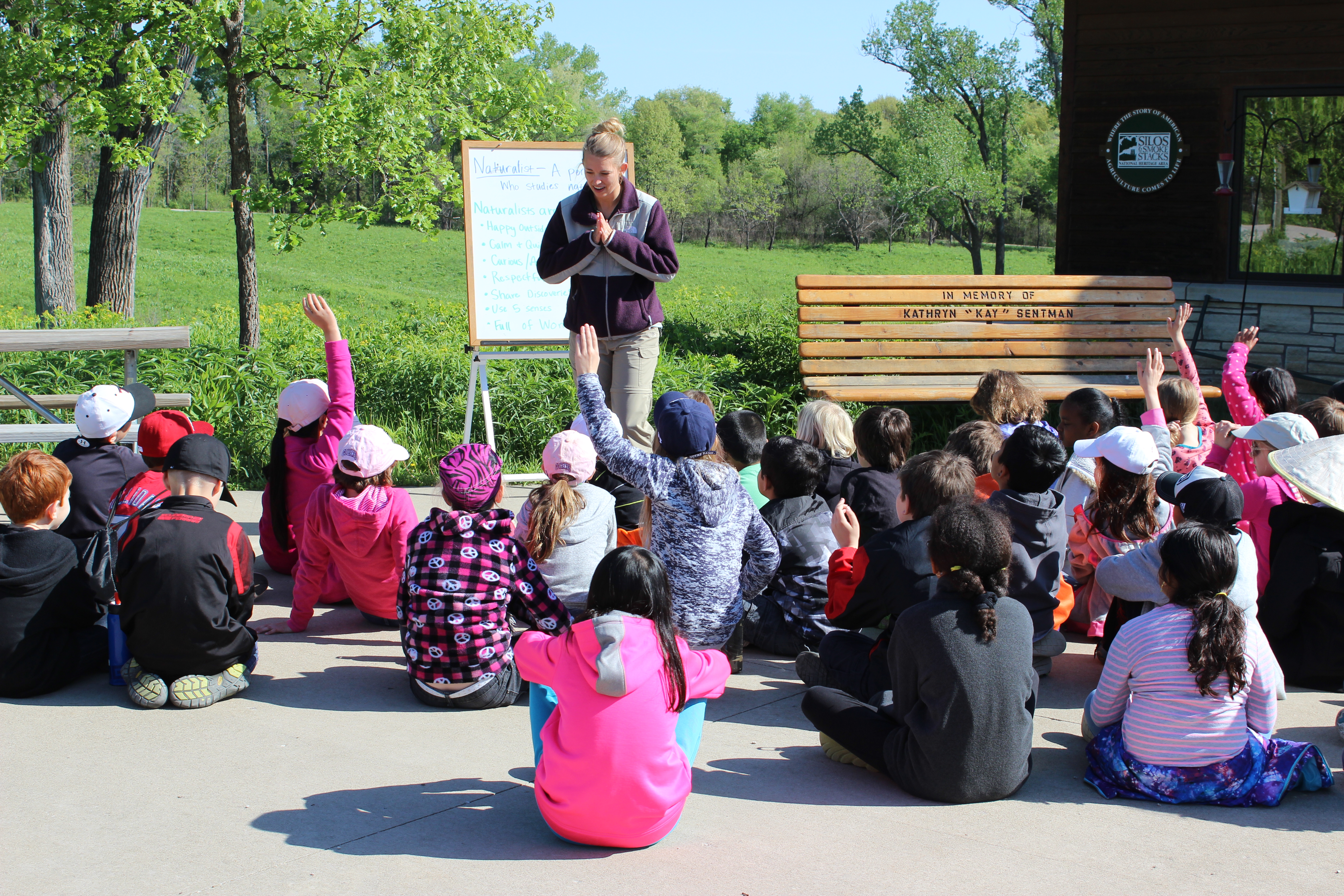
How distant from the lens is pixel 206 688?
13.2 ft

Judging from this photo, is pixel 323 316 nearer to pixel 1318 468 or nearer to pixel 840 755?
pixel 840 755

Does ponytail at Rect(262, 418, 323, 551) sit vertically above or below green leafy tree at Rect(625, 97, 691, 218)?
below

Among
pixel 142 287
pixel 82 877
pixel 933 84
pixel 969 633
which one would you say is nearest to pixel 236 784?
pixel 82 877

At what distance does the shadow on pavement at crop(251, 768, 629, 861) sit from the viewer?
2996 mm

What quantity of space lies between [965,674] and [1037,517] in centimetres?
123

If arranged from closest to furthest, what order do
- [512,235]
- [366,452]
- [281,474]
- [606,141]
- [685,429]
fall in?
[685,429] → [366,452] → [281,474] → [606,141] → [512,235]

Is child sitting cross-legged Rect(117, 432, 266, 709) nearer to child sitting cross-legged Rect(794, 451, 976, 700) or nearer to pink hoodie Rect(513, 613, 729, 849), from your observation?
pink hoodie Rect(513, 613, 729, 849)

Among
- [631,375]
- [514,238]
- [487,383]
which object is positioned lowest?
[487,383]

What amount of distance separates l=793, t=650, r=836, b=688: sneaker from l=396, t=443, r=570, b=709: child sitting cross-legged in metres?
0.91

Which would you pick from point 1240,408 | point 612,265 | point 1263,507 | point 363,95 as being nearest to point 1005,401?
point 1240,408

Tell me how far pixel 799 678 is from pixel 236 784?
2131 mm

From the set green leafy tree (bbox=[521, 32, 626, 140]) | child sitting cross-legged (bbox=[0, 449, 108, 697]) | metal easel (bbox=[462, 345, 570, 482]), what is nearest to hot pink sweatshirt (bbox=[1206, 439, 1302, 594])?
metal easel (bbox=[462, 345, 570, 482])

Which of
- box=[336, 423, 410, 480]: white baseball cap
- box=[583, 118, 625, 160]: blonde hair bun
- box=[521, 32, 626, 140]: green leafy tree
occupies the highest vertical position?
box=[521, 32, 626, 140]: green leafy tree

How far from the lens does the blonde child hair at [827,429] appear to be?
5184 mm
